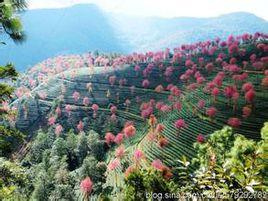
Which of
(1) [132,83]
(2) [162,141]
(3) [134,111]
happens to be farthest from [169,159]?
(1) [132,83]

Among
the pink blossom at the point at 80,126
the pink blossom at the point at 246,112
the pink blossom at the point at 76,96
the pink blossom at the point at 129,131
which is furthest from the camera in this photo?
the pink blossom at the point at 76,96

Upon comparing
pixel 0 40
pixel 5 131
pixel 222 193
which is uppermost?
pixel 0 40

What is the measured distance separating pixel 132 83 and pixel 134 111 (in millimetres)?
Answer: 29619

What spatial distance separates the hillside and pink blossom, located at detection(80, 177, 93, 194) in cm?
194

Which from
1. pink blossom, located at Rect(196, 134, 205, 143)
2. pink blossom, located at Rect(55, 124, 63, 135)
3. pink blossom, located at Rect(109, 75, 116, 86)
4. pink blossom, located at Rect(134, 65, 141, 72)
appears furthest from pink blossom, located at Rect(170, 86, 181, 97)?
pink blossom, located at Rect(196, 134, 205, 143)

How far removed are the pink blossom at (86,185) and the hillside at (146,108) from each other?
1.94 meters

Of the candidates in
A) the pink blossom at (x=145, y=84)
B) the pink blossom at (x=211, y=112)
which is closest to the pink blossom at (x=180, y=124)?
the pink blossom at (x=211, y=112)

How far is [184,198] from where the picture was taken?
7195 millimetres

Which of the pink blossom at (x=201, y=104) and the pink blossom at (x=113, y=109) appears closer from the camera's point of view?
the pink blossom at (x=201, y=104)

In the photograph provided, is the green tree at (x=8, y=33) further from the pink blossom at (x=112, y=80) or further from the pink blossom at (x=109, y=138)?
the pink blossom at (x=112, y=80)

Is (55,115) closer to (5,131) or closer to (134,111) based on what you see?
(134,111)

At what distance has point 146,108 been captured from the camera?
11531 centimetres

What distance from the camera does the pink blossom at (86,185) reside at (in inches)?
2847

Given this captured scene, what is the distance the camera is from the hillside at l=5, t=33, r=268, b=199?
273 feet
